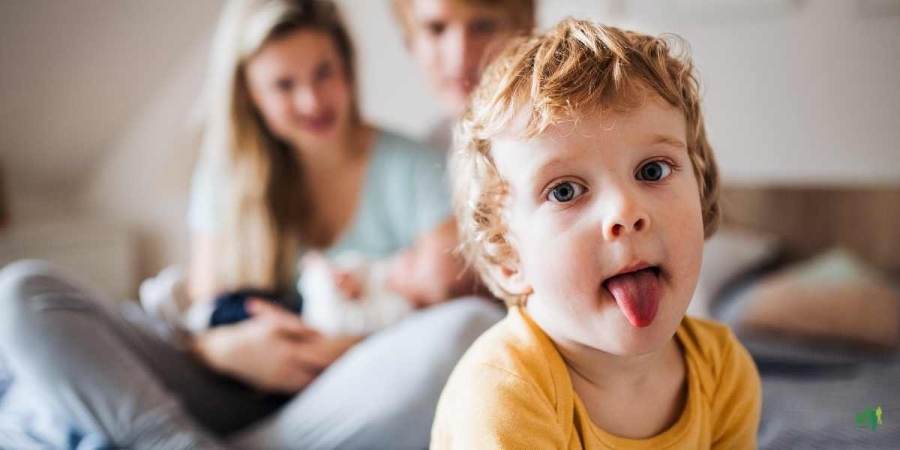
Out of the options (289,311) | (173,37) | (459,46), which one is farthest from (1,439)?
(173,37)

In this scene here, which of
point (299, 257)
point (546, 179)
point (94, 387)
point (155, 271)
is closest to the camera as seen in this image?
point (546, 179)

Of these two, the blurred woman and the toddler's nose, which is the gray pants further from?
the toddler's nose

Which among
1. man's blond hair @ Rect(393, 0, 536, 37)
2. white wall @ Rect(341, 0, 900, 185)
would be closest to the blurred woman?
man's blond hair @ Rect(393, 0, 536, 37)

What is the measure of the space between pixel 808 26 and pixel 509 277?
68.1 inches

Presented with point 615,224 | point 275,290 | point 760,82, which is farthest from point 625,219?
point 760,82

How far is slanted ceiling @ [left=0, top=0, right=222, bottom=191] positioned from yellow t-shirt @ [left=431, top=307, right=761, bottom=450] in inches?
72.2

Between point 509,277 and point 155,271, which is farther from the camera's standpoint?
point 155,271

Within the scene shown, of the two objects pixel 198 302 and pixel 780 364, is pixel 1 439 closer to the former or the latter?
pixel 198 302

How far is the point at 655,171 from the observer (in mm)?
559

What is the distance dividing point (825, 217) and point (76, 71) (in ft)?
7.47

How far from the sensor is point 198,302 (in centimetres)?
150

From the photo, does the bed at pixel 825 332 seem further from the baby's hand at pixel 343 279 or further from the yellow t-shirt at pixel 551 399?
the baby's hand at pixel 343 279

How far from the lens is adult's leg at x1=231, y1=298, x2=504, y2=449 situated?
0.97 metres

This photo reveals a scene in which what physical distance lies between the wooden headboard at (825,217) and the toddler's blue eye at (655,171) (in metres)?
1.46
